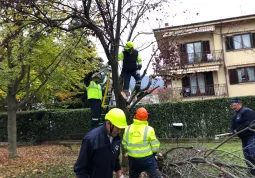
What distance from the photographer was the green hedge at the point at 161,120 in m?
14.4

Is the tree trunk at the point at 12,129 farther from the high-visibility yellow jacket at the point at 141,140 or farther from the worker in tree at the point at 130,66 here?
the high-visibility yellow jacket at the point at 141,140

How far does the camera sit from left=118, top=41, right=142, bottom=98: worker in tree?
7.59 m

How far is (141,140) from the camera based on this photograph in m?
5.14

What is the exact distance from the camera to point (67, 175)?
725cm

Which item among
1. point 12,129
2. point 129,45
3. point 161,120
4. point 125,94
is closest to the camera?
point 129,45

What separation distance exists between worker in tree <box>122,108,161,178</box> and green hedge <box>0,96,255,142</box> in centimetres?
975

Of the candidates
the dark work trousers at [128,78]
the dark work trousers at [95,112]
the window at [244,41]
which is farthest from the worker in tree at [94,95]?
the window at [244,41]

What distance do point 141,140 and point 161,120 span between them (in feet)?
32.8

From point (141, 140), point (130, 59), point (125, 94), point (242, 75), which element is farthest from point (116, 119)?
point (242, 75)

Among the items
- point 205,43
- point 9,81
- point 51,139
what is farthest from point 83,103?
point 9,81

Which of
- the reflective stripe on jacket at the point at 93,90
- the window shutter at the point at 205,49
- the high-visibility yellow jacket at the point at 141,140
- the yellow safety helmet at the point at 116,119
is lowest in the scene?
the high-visibility yellow jacket at the point at 141,140

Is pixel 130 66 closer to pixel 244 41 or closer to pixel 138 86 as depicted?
pixel 138 86

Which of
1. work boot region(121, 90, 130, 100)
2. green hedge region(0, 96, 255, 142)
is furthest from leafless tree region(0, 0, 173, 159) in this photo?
green hedge region(0, 96, 255, 142)

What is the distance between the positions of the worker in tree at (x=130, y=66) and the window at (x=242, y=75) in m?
18.6
